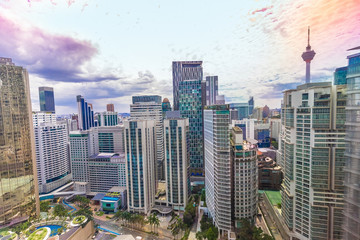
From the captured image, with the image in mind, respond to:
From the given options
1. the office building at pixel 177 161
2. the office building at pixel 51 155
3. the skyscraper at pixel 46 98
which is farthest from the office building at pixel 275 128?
the skyscraper at pixel 46 98

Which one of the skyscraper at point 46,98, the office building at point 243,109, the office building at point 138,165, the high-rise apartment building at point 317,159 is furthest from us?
the office building at point 243,109

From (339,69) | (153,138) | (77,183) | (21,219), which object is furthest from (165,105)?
(339,69)

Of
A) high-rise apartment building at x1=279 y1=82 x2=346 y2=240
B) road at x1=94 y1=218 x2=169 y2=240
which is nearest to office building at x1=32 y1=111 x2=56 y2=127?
road at x1=94 y1=218 x2=169 y2=240

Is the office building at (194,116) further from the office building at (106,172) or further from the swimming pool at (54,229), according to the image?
the swimming pool at (54,229)

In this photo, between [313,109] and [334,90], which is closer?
[334,90]

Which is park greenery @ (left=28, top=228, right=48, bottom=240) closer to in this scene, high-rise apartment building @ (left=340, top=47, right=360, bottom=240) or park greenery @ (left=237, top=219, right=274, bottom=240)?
park greenery @ (left=237, top=219, right=274, bottom=240)

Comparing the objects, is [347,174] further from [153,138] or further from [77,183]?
[77,183]

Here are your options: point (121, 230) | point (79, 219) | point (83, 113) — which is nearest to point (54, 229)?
point (79, 219)
